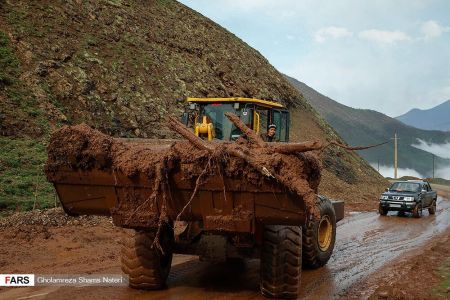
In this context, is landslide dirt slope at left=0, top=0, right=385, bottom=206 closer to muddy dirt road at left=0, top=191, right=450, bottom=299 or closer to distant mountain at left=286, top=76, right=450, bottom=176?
muddy dirt road at left=0, top=191, right=450, bottom=299

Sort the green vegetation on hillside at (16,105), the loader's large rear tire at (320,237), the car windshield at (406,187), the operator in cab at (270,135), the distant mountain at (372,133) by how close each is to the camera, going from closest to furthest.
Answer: the loader's large rear tire at (320,237) → the operator in cab at (270,135) → the green vegetation on hillside at (16,105) → the car windshield at (406,187) → the distant mountain at (372,133)

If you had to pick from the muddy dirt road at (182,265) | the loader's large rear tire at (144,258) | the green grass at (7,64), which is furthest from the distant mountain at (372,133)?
the loader's large rear tire at (144,258)

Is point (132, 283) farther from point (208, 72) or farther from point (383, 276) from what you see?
point (208, 72)

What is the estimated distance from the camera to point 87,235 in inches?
400

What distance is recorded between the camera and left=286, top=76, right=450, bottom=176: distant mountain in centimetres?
16750

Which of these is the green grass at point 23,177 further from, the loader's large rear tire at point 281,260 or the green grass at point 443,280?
the green grass at point 443,280

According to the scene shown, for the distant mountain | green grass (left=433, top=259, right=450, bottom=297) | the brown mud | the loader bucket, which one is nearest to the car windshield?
green grass (left=433, top=259, right=450, bottom=297)

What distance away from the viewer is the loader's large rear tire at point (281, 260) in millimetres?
5613

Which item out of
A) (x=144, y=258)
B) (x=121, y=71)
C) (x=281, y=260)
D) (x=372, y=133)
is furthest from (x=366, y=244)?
(x=372, y=133)

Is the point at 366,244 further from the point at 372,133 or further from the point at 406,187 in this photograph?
the point at 372,133

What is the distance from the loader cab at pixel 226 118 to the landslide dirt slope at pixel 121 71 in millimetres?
10120

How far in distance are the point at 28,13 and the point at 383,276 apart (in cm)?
2239

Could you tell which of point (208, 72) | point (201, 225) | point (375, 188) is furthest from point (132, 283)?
point (375, 188)

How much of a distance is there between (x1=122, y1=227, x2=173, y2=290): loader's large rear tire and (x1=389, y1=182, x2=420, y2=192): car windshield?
14.5 metres
